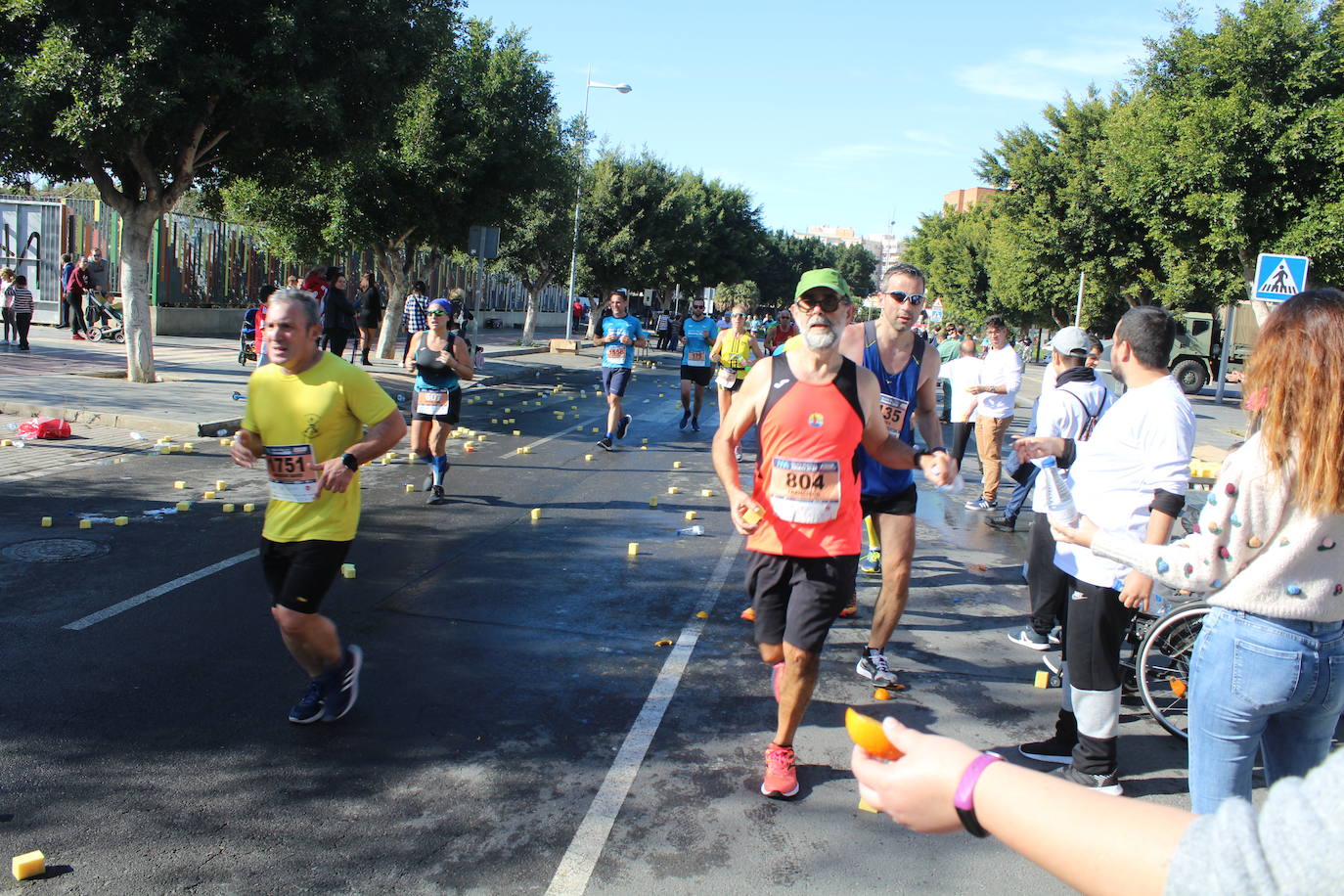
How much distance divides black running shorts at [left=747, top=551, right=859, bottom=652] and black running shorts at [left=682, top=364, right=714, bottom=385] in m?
11.3

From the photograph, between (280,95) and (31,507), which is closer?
(31,507)

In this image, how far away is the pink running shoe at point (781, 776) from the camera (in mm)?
3953

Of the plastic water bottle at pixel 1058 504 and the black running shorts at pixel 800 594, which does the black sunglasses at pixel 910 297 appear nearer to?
the black running shorts at pixel 800 594

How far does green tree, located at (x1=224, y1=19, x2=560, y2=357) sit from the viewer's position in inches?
813

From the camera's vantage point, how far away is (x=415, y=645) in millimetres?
5441

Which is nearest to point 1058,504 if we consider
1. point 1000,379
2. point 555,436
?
point 1000,379

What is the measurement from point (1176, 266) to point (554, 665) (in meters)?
22.0

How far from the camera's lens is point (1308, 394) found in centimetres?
240

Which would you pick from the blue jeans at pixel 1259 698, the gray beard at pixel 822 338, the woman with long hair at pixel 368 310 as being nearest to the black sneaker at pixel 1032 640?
the gray beard at pixel 822 338

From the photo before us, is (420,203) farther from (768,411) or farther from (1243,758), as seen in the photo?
(1243,758)

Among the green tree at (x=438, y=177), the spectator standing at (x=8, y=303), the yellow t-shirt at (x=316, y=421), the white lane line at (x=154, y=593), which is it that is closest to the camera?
the yellow t-shirt at (x=316, y=421)

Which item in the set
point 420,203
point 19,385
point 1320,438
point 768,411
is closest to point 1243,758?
point 1320,438

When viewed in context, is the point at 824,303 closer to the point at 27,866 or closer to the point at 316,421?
the point at 316,421

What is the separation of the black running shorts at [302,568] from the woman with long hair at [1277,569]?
3.26m
